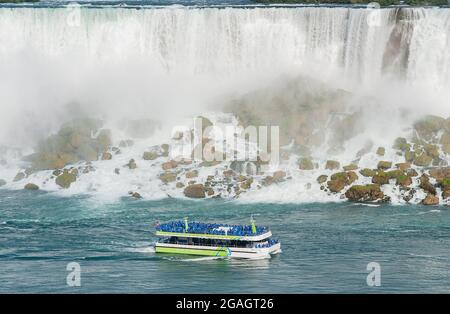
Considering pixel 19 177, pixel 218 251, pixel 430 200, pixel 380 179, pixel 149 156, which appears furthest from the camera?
pixel 149 156

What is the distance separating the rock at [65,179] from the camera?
66.0m

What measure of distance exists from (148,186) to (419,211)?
546 inches

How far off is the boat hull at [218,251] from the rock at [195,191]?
34.9 feet

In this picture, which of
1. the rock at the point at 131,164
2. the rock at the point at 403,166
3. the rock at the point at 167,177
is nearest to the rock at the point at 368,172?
the rock at the point at 403,166

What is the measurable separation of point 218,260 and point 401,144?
18.3m

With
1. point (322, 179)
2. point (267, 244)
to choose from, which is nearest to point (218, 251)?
point (267, 244)

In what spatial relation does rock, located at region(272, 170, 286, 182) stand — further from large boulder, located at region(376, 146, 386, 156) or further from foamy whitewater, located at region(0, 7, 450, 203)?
large boulder, located at region(376, 146, 386, 156)

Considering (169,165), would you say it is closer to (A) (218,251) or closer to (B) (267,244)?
(A) (218,251)

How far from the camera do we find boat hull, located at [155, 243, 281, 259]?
51812 mm

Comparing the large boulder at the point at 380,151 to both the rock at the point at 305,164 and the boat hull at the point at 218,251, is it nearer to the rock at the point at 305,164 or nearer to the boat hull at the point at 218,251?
the rock at the point at 305,164

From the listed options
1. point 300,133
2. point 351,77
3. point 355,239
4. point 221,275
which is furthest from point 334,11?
point 221,275

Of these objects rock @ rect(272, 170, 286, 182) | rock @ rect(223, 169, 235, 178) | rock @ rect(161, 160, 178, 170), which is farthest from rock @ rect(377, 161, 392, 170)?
rock @ rect(161, 160, 178, 170)

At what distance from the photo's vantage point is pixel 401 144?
6719 centimetres

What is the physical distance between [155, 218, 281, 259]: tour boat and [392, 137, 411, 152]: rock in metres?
15.8
